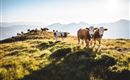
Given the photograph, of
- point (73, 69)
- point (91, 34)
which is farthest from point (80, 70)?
point (91, 34)

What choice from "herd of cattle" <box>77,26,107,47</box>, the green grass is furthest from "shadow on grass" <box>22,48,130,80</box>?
"herd of cattle" <box>77,26,107,47</box>

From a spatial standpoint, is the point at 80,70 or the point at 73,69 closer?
the point at 80,70

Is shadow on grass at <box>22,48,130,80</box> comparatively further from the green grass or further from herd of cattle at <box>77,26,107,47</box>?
herd of cattle at <box>77,26,107,47</box>

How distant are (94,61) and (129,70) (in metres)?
3.39

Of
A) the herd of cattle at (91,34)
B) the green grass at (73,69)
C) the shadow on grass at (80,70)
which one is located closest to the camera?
the shadow on grass at (80,70)

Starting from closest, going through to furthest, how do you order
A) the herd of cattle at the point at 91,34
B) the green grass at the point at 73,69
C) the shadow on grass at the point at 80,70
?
the shadow on grass at the point at 80,70, the green grass at the point at 73,69, the herd of cattle at the point at 91,34

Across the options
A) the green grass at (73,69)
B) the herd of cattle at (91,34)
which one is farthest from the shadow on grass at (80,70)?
the herd of cattle at (91,34)

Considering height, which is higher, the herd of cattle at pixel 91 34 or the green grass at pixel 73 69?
the herd of cattle at pixel 91 34

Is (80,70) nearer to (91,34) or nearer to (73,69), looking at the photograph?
(73,69)

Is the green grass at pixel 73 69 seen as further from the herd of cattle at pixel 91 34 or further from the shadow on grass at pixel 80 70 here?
the herd of cattle at pixel 91 34

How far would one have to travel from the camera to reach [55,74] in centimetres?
1688

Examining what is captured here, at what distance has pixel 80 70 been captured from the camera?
17453mm

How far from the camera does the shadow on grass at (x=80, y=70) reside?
16.2m

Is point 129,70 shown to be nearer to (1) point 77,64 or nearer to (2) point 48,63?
(1) point 77,64
